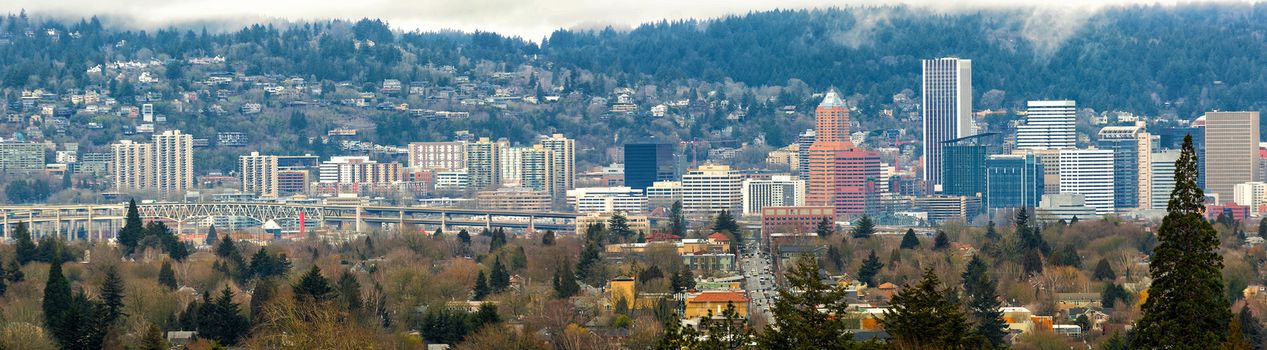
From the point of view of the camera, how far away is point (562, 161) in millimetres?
181125

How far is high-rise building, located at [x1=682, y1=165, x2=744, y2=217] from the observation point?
157 metres

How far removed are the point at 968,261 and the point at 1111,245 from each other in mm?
8429

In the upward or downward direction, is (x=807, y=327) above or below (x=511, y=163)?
below

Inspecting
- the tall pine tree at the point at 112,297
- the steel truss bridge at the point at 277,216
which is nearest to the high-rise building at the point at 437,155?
the steel truss bridge at the point at 277,216

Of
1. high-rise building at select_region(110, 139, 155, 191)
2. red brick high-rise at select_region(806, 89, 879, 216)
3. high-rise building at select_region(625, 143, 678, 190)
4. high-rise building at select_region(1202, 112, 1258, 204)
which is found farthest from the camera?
high-rise building at select_region(110, 139, 155, 191)

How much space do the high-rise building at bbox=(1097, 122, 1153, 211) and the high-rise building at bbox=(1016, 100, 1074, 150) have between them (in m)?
3.82

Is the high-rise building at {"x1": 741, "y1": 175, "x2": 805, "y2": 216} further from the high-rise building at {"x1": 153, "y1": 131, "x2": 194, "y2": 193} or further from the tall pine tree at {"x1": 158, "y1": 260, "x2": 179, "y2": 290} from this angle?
the tall pine tree at {"x1": 158, "y1": 260, "x2": 179, "y2": 290}

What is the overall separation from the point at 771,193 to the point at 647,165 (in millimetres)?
21357

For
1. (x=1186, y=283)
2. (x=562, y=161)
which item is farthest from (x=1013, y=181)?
(x=1186, y=283)

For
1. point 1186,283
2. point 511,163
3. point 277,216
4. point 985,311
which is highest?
point 511,163

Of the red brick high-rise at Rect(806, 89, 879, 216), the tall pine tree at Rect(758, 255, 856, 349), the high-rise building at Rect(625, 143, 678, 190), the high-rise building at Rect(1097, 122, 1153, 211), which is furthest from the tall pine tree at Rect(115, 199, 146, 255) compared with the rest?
the high-rise building at Rect(625, 143, 678, 190)

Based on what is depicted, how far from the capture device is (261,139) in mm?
194250

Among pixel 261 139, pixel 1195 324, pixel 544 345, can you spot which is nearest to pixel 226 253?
pixel 544 345

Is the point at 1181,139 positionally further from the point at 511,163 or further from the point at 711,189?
the point at 511,163
